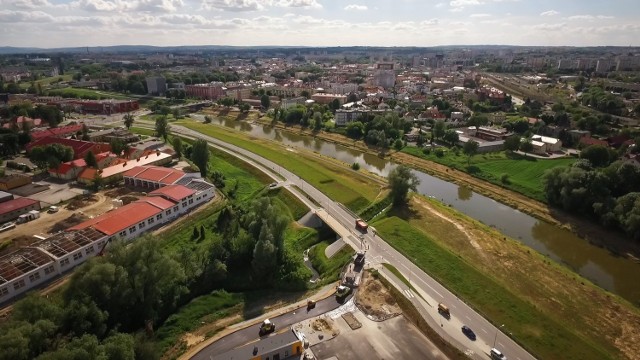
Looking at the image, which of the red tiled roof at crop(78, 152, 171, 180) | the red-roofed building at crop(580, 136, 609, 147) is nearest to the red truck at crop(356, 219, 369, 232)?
the red tiled roof at crop(78, 152, 171, 180)

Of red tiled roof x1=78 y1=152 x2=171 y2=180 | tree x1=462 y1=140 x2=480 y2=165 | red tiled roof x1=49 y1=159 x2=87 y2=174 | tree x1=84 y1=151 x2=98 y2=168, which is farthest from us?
tree x1=462 y1=140 x2=480 y2=165

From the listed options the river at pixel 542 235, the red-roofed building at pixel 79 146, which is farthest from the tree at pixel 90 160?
the river at pixel 542 235

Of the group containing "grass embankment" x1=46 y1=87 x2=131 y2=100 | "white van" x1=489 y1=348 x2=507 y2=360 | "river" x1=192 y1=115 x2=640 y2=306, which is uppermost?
"grass embankment" x1=46 y1=87 x2=131 y2=100

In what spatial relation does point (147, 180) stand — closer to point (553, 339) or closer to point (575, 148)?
point (553, 339)

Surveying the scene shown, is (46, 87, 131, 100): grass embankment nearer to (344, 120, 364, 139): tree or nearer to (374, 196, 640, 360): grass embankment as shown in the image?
(344, 120, 364, 139): tree

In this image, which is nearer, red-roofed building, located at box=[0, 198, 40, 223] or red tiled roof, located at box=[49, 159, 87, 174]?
red-roofed building, located at box=[0, 198, 40, 223]

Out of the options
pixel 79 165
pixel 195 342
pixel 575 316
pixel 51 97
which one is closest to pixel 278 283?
pixel 195 342
